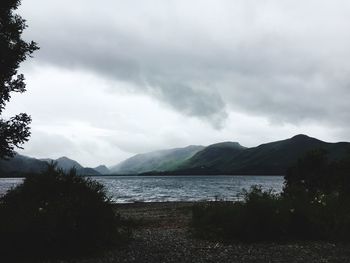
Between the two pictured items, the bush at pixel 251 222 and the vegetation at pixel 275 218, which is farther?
the vegetation at pixel 275 218

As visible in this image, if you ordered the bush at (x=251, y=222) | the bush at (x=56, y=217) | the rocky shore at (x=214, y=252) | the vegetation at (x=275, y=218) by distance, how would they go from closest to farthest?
the bush at (x=56, y=217)
the rocky shore at (x=214, y=252)
the bush at (x=251, y=222)
the vegetation at (x=275, y=218)

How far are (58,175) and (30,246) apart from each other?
3.57m

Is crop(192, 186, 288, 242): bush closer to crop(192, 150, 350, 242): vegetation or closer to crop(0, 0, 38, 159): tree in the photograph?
crop(192, 150, 350, 242): vegetation

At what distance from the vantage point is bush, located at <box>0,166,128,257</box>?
1366cm

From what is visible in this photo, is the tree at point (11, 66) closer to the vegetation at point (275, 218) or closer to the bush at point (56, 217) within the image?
the bush at point (56, 217)

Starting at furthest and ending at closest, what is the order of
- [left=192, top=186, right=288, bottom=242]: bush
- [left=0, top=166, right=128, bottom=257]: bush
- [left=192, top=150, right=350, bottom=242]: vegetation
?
[left=192, top=150, right=350, bottom=242]: vegetation
[left=192, top=186, right=288, bottom=242]: bush
[left=0, top=166, right=128, bottom=257]: bush

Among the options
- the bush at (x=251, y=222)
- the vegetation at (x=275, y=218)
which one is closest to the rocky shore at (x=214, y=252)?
the bush at (x=251, y=222)

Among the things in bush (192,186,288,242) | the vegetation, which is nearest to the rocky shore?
bush (192,186,288,242)

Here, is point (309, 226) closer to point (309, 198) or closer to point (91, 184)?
point (309, 198)

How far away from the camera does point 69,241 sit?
1454 centimetres

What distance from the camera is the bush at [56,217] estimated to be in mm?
13664

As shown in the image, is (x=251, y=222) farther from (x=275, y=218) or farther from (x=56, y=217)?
(x=56, y=217)

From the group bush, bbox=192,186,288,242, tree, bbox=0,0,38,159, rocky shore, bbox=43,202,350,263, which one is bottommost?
rocky shore, bbox=43,202,350,263

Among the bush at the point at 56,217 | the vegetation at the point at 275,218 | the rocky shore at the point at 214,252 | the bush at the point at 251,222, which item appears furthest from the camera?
the vegetation at the point at 275,218
